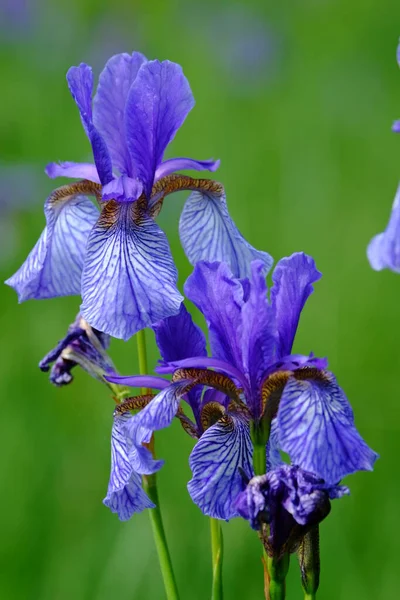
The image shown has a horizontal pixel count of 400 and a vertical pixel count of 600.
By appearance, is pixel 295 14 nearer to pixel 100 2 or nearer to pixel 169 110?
pixel 100 2

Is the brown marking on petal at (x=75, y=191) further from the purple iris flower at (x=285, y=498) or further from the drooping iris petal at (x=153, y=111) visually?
the purple iris flower at (x=285, y=498)

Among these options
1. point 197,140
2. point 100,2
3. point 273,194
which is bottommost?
point 273,194

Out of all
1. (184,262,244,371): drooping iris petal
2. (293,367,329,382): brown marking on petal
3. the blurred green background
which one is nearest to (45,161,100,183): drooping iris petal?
(184,262,244,371): drooping iris petal

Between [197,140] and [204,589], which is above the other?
[197,140]

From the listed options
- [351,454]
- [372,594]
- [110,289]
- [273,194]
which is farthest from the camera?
[273,194]

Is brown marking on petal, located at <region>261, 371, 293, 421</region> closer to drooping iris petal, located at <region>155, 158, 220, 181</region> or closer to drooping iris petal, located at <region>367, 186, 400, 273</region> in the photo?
drooping iris petal, located at <region>367, 186, 400, 273</region>

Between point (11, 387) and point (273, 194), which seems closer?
point (11, 387)

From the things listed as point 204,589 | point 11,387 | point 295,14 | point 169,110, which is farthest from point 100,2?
point 169,110
